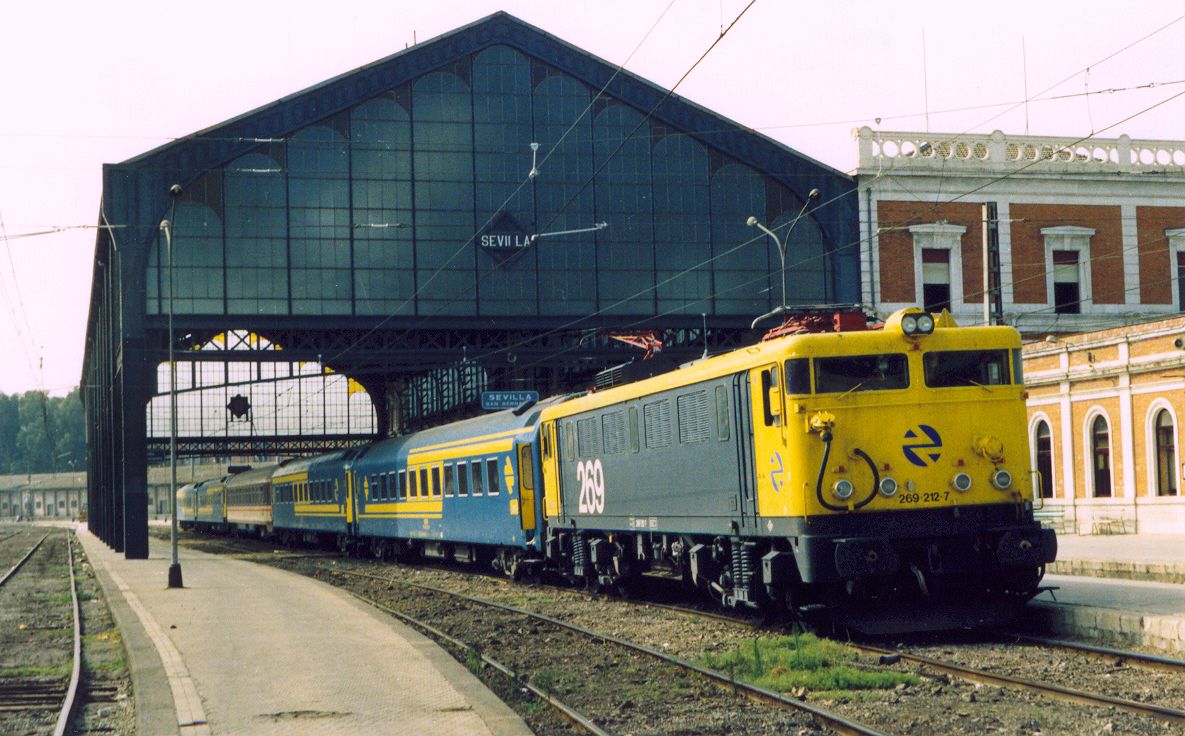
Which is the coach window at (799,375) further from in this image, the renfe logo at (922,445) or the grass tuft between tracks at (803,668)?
the grass tuft between tracks at (803,668)

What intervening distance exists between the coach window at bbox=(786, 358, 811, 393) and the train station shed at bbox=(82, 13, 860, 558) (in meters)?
29.7

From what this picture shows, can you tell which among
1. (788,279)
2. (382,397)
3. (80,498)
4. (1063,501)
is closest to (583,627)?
(1063,501)

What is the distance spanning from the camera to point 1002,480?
592 inches

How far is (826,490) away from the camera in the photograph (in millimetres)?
14539

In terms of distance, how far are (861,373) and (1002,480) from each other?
6.20ft

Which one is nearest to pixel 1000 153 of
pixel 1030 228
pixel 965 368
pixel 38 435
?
pixel 1030 228

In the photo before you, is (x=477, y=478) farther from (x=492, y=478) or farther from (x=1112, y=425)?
(x=1112, y=425)

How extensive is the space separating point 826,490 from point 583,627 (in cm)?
480

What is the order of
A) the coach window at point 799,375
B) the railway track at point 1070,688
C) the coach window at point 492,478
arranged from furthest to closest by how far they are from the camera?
the coach window at point 492,478 < the coach window at point 799,375 < the railway track at point 1070,688

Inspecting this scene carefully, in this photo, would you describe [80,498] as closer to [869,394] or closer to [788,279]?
[788,279]

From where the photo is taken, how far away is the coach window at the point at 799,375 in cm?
1477

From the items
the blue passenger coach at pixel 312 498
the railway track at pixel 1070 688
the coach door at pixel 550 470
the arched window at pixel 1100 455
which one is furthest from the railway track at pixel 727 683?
the blue passenger coach at pixel 312 498

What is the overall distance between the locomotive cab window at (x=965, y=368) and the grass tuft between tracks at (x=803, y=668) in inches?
122

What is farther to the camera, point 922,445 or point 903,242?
point 903,242
